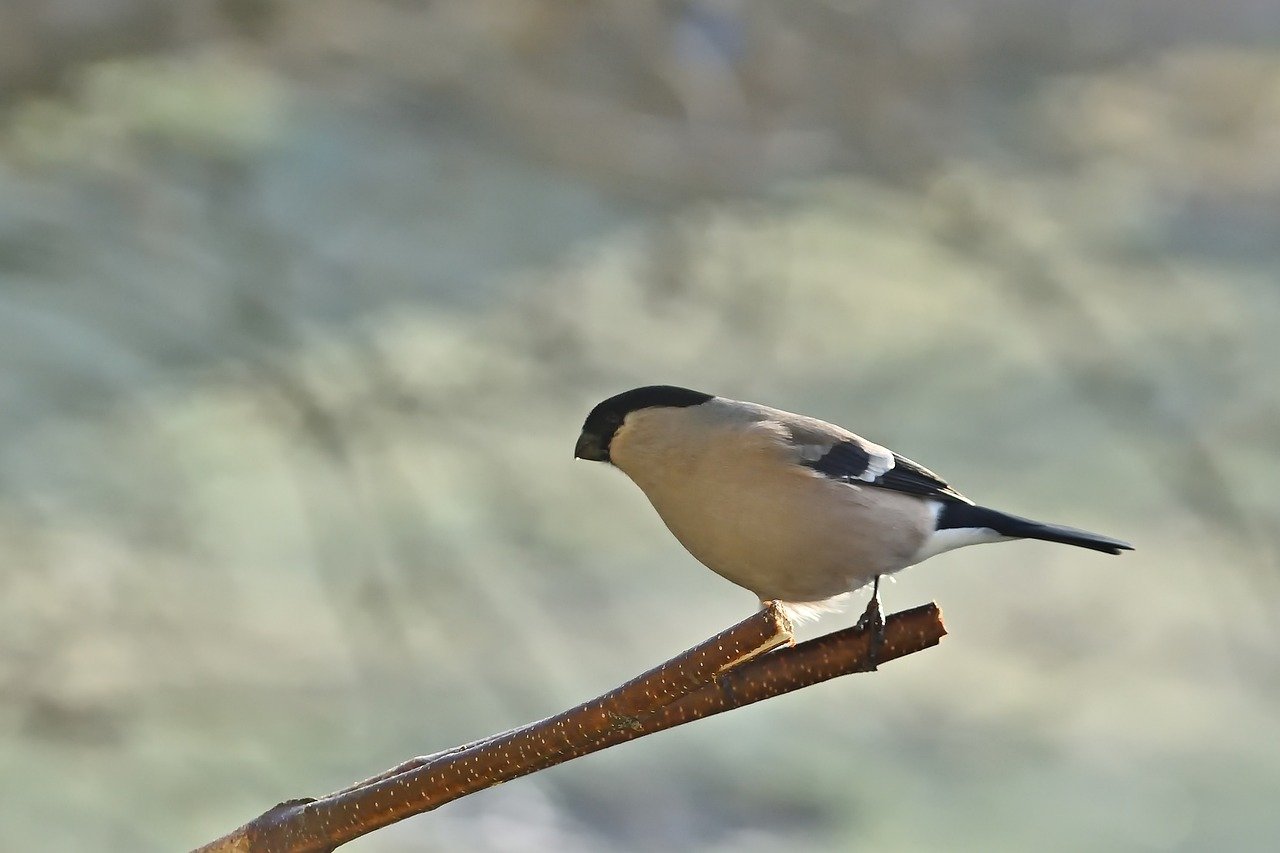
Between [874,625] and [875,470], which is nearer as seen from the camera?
[874,625]

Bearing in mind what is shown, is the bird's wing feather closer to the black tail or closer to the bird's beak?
the black tail

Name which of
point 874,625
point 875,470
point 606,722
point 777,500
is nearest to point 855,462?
point 875,470

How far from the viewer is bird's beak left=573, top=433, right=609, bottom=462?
3.43ft

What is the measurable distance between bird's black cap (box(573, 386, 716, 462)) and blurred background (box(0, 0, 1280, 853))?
4.84 ft

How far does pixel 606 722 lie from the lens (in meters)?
0.87

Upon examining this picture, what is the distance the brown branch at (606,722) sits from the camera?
849 millimetres

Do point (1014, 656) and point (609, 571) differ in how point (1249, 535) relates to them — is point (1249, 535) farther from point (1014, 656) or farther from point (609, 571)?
point (609, 571)

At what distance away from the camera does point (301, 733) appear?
2422 mm

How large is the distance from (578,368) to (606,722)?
7.03ft

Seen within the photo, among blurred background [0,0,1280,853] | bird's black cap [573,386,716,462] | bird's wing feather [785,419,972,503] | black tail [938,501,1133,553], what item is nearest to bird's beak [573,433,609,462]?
bird's black cap [573,386,716,462]

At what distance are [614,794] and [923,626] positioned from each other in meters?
1.72

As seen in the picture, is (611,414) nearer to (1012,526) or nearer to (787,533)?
(787,533)

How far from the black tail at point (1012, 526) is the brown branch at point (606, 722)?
18 centimetres

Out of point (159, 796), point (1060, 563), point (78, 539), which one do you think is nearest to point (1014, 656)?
point (1060, 563)
